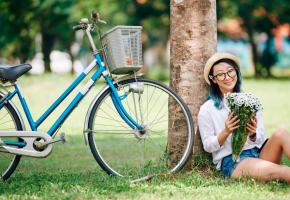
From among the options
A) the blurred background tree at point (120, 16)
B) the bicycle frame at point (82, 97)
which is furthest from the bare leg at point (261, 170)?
the blurred background tree at point (120, 16)

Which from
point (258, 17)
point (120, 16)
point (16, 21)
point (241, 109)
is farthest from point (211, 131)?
point (258, 17)

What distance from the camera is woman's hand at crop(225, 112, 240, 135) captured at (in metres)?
5.91

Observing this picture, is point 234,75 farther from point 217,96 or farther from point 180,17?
point 180,17

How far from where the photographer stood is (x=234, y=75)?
6.27 metres

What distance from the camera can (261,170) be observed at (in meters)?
5.93

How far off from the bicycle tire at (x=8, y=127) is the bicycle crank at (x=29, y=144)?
0.14 meters

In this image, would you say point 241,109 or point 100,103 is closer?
point 241,109

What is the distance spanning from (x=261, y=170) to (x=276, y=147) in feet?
0.94

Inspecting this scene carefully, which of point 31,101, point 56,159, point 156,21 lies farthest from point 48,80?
point 56,159

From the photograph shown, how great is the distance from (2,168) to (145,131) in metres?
1.35

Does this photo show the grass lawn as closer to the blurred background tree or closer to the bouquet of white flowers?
the bouquet of white flowers

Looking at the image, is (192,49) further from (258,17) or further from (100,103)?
(258,17)

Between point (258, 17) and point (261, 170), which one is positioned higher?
point (258, 17)

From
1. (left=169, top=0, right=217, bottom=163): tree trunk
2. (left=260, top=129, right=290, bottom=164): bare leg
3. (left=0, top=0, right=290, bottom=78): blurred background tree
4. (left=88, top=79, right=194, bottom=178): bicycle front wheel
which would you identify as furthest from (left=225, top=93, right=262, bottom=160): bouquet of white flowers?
(left=0, top=0, right=290, bottom=78): blurred background tree
